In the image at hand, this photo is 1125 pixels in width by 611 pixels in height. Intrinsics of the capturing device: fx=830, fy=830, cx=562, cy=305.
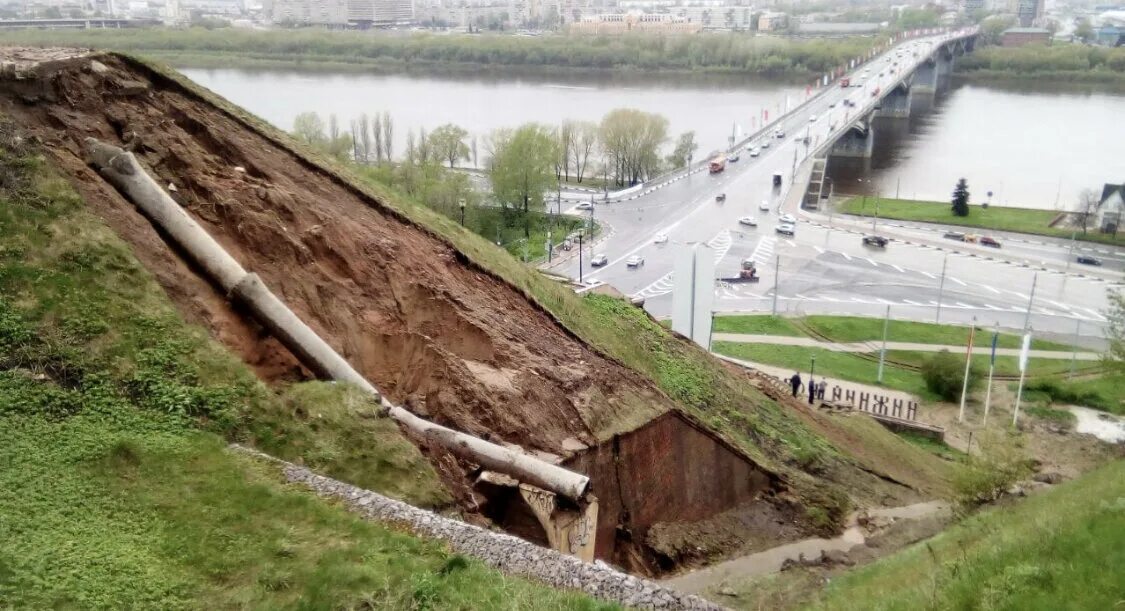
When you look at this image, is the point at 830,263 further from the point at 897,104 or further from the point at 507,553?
the point at 897,104

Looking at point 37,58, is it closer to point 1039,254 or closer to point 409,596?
point 409,596

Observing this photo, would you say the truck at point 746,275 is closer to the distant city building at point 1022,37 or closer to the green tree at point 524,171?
the green tree at point 524,171

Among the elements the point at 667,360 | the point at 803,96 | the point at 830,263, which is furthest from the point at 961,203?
the point at 667,360

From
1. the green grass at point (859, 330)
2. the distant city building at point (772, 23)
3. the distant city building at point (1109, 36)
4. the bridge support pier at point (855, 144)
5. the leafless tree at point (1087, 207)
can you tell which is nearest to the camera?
the green grass at point (859, 330)

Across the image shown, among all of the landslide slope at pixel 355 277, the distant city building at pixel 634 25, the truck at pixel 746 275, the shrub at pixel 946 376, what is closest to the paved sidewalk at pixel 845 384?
the shrub at pixel 946 376

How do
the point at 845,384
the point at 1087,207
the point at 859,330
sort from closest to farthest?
the point at 845,384 → the point at 859,330 → the point at 1087,207

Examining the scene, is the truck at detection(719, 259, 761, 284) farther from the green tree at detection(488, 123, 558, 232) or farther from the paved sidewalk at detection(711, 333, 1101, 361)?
the green tree at detection(488, 123, 558, 232)
